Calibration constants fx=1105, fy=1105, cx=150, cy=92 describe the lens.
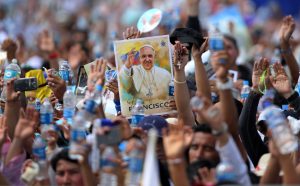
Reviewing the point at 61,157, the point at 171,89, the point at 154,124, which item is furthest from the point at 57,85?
the point at 61,157

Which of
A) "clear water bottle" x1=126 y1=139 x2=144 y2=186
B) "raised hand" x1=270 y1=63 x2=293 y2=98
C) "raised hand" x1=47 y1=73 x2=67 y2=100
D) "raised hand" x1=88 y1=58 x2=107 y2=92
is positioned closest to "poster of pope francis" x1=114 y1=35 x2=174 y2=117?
"raised hand" x1=47 y1=73 x2=67 y2=100

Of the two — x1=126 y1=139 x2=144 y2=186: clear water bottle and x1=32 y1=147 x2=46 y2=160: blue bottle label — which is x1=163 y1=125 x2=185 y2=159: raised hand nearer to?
x1=126 y1=139 x2=144 y2=186: clear water bottle

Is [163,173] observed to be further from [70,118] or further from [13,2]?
[13,2]

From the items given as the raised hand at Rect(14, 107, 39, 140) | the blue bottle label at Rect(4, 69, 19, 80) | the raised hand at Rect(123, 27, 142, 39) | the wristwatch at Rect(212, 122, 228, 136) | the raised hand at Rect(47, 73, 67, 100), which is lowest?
the wristwatch at Rect(212, 122, 228, 136)

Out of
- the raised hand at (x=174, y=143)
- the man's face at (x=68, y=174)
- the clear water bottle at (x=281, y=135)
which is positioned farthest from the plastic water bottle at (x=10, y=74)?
the clear water bottle at (x=281, y=135)

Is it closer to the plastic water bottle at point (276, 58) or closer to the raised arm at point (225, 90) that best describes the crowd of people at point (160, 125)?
the raised arm at point (225, 90)

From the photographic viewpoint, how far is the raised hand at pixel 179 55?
31.9 feet

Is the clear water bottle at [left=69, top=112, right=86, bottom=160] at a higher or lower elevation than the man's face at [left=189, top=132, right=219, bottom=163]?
higher

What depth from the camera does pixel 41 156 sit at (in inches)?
314

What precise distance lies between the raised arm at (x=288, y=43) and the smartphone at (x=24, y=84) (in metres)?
2.94

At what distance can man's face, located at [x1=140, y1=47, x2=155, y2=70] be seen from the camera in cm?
1011

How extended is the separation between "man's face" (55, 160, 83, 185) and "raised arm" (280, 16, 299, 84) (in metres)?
4.01

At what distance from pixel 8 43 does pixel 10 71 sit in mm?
2259

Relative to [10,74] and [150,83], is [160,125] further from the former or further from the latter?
[10,74]
